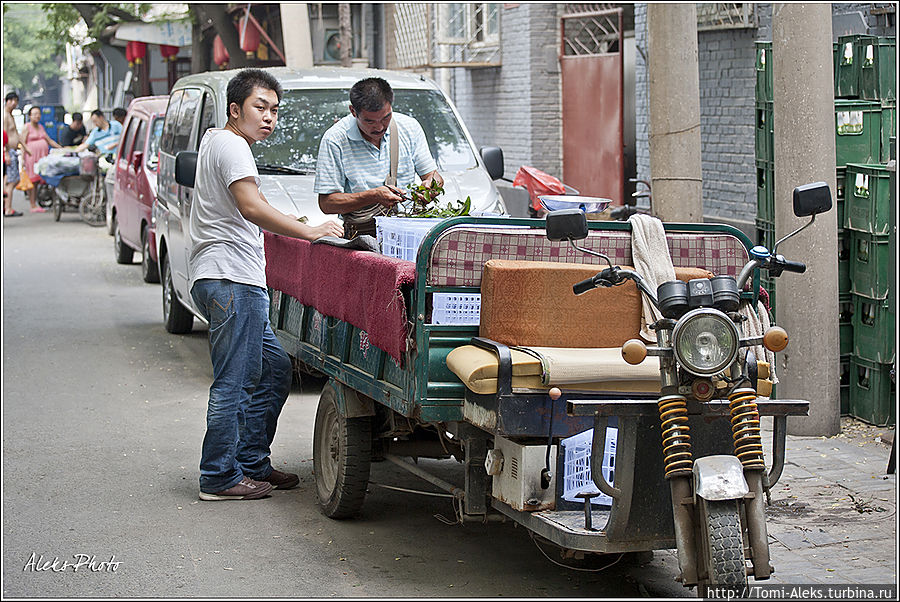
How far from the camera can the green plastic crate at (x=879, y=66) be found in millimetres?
8172

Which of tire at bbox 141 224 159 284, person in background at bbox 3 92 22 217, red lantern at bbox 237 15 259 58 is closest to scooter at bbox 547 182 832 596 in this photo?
tire at bbox 141 224 159 284

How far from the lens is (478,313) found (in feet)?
16.4

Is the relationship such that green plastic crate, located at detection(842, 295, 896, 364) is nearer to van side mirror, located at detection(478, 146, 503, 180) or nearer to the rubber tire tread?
van side mirror, located at detection(478, 146, 503, 180)

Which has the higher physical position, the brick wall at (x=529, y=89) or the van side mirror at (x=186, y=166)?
the brick wall at (x=529, y=89)

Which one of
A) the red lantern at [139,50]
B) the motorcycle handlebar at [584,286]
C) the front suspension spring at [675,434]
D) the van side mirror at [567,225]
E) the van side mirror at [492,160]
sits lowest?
the front suspension spring at [675,434]

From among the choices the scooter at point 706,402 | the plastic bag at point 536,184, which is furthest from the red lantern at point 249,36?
the scooter at point 706,402

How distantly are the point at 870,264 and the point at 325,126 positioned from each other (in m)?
4.10

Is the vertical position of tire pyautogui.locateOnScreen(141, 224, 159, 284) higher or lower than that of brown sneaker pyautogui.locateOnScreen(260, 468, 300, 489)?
higher

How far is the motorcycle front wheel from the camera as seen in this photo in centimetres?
2281

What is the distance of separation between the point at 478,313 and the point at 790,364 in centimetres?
325

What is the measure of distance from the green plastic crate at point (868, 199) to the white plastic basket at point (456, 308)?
372 centimetres

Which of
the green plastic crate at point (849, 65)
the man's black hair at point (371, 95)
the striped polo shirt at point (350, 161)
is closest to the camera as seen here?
the man's black hair at point (371, 95)

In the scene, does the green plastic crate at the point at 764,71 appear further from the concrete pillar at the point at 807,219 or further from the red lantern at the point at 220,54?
the red lantern at the point at 220,54

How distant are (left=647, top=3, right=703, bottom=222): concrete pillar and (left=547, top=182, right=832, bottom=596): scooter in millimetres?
3651
